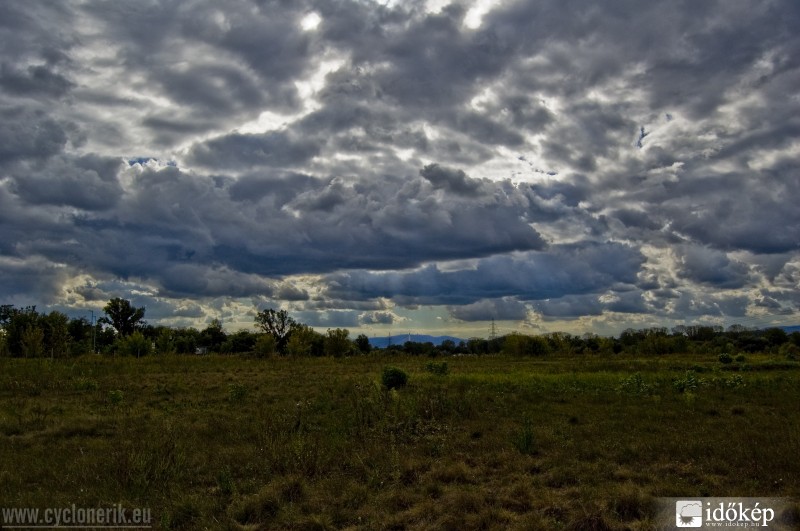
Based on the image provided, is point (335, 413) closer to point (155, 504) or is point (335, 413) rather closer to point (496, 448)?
point (496, 448)

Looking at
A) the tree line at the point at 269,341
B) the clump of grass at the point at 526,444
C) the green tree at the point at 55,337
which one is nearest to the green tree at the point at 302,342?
the tree line at the point at 269,341

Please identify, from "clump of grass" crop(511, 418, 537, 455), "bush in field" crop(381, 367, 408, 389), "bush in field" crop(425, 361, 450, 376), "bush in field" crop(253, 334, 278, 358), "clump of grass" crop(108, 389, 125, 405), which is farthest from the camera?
"bush in field" crop(253, 334, 278, 358)

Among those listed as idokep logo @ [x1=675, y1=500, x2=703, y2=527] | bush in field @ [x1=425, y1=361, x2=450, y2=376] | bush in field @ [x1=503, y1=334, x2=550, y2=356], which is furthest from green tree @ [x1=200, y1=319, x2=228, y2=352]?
idokep logo @ [x1=675, y1=500, x2=703, y2=527]

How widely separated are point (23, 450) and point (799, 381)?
1389 inches

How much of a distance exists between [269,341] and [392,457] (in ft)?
191

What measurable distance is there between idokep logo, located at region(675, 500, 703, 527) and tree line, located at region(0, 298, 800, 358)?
195ft

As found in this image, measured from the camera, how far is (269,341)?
219 ft

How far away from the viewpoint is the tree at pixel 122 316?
10294 cm

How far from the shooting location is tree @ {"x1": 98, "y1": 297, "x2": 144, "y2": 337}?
103m

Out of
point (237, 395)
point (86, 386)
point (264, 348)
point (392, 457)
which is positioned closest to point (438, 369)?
point (237, 395)

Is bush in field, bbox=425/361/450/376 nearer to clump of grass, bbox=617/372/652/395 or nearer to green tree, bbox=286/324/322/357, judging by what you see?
clump of grass, bbox=617/372/652/395

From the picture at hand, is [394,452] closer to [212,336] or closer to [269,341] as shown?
[269,341]

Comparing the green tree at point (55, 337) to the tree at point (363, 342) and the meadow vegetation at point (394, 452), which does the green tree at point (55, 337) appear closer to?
the meadow vegetation at point (394, 452)

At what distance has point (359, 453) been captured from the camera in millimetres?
11680
